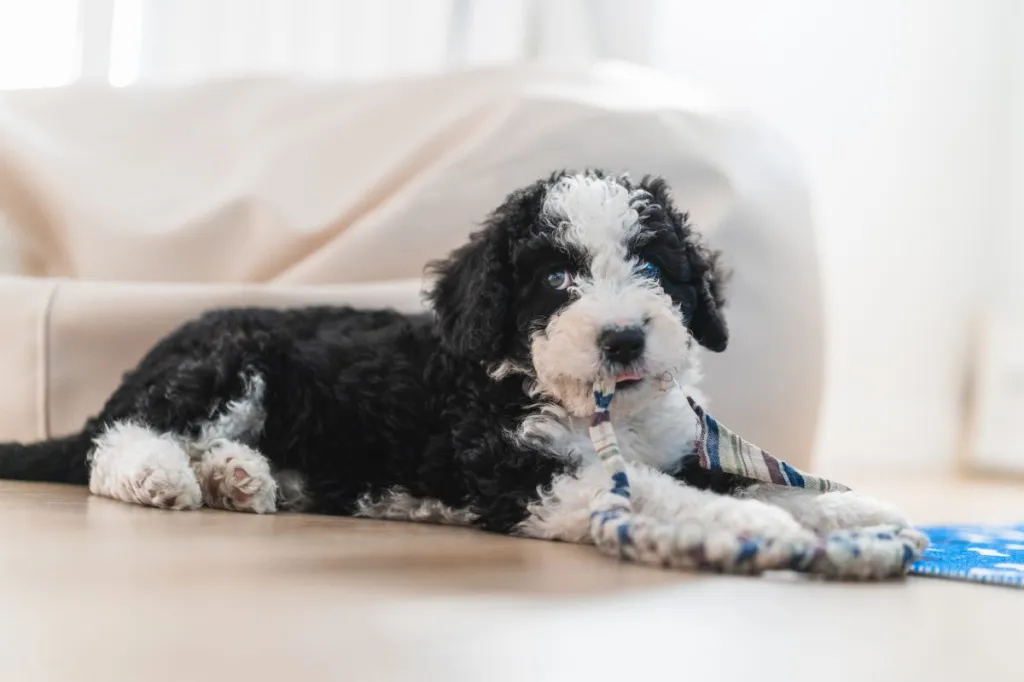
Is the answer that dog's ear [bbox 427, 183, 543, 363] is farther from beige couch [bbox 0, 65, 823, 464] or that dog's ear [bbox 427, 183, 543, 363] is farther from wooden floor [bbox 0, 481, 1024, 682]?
beige couch [bbox 0, 65, 823, 464]

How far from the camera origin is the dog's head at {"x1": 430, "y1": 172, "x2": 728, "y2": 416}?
192cm

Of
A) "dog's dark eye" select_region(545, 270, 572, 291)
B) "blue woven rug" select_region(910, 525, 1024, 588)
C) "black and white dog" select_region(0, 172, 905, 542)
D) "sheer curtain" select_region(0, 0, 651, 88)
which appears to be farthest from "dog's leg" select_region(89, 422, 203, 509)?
"sheer curtain" select_region(0, 0, 651, 88)

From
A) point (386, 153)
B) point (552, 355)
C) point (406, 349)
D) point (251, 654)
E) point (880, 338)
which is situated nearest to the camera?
point (251, 654)

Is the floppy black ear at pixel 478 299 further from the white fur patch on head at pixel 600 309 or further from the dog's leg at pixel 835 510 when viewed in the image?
the dog's leg at pixel 835 510

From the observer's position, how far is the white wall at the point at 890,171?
4840mm

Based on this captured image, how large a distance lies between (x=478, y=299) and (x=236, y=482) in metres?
0.71

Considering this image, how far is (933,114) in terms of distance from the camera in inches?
201

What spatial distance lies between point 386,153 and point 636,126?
2.73ft

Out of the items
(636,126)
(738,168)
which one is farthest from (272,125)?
(738,168)

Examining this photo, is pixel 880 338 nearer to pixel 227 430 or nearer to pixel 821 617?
pixel 227 430

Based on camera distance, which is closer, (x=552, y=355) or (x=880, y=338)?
(x=552, y=355)

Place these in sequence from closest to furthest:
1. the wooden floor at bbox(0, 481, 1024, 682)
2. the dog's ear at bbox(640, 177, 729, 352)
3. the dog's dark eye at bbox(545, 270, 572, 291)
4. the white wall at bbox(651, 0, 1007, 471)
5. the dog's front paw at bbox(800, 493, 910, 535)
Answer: the wooden floor at bbox(0, 481, 1024, 682) < the dog's front paw at bbox(800, 493, 910, 535) < the dog's dark eye at bbox(545, 270, 572, 291) < the dog's ear at bbox(640, 177, 729, 352) < the white wall at bbox(651, 0, 1007, 471)

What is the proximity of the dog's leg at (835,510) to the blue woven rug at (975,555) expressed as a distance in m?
0.09

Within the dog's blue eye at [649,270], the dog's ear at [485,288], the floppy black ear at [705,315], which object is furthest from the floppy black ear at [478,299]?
the floppy black ear at [705,315]
